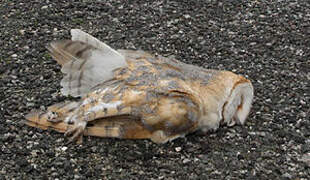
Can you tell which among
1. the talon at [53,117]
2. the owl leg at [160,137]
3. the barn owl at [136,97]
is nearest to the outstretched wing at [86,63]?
the barn owl at [136,97]

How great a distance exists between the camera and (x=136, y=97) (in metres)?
3.80

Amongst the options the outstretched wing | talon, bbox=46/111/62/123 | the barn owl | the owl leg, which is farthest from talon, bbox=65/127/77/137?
the owl leg

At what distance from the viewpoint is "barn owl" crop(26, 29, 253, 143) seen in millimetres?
3785

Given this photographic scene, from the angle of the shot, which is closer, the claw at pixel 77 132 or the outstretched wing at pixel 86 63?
the claw at pixel 77 132

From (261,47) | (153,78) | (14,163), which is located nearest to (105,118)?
(153,78)

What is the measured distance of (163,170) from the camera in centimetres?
368

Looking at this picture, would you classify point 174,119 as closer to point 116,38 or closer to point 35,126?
point 35,126

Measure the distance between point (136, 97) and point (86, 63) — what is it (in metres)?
0.54

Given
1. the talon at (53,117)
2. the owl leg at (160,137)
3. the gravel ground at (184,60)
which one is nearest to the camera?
the gravel ground at (184,60)

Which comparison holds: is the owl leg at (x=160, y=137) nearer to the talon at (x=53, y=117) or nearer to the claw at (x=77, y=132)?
the claw at (x=77, y=132)

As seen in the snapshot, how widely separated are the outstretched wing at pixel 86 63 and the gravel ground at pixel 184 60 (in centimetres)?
40

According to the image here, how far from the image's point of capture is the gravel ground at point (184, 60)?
372cm

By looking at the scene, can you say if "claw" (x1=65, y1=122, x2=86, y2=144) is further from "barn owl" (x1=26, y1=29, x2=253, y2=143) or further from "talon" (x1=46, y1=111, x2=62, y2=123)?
"talon" (x1=46, y1=111, x2=62, y2=123)

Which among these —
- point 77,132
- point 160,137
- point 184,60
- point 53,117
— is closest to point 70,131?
point 77,132
